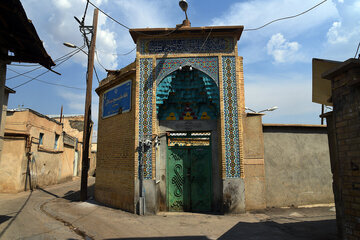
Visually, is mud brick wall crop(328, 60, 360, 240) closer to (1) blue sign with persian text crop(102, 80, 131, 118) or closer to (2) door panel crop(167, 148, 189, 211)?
(2) door panel crop(167, 148, 189, 211)

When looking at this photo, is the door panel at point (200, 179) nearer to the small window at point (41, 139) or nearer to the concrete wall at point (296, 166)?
the concrete wall at point (296, 166)

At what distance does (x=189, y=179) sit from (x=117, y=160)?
2701mm

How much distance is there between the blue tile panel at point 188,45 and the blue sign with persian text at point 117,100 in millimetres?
1461

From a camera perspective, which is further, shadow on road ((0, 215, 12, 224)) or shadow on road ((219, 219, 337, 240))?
shadow on road ((0, 215, 12, 224))

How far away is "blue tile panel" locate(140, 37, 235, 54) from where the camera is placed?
8.38 metres

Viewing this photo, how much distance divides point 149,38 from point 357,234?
773 centimetres

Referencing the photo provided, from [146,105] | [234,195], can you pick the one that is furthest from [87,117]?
[234,195]

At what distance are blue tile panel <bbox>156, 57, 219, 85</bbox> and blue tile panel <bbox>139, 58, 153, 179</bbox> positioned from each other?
0.32 metres

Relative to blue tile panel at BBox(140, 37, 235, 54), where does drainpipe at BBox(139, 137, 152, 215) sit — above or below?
below

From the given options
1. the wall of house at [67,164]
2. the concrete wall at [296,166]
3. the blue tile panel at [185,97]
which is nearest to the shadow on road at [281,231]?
the concrete wall at [296,166]

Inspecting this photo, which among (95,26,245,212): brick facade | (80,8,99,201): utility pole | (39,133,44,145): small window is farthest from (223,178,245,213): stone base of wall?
(39,133,44,145): small window

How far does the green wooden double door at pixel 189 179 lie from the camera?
316 inches

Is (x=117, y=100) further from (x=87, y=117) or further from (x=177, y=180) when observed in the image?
(x=177, y=180)

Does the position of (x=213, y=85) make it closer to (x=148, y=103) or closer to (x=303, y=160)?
(x=148, y=103)
